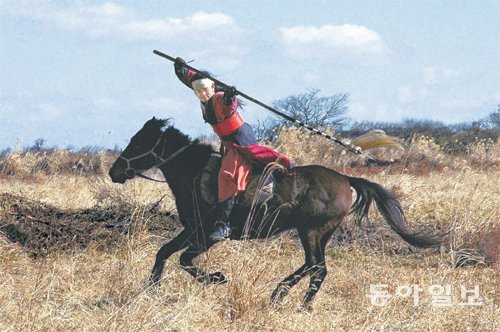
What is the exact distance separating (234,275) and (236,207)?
3.84 feet

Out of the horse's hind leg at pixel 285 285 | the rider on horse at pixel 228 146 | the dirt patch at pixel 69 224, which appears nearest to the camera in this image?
the horse's hind leg at pixel 285 285

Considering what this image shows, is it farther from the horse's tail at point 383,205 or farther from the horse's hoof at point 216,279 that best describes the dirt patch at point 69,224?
the horse's tail at point 383,205

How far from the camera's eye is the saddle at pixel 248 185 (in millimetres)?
7254

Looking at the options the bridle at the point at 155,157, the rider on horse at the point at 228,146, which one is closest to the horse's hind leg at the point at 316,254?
the rider on horse at the point at 228,146

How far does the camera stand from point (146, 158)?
767cm

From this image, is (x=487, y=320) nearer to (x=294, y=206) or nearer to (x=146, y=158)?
(x=294, y=206)

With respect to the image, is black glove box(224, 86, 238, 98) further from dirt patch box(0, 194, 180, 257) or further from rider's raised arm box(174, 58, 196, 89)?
dirt patch box(0, 194, 180, 257)

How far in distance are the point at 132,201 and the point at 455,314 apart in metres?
5.44

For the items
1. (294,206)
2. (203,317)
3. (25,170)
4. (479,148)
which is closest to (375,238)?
(294,206)

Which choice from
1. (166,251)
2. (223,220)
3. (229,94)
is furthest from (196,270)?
(229,94)

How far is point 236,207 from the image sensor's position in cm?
741

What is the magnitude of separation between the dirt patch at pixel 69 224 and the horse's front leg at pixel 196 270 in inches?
69.9

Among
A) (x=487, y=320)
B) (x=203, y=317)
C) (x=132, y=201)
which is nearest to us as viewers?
(x=203, y=317)

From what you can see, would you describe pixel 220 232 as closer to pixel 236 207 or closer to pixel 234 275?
pixel 236 207
